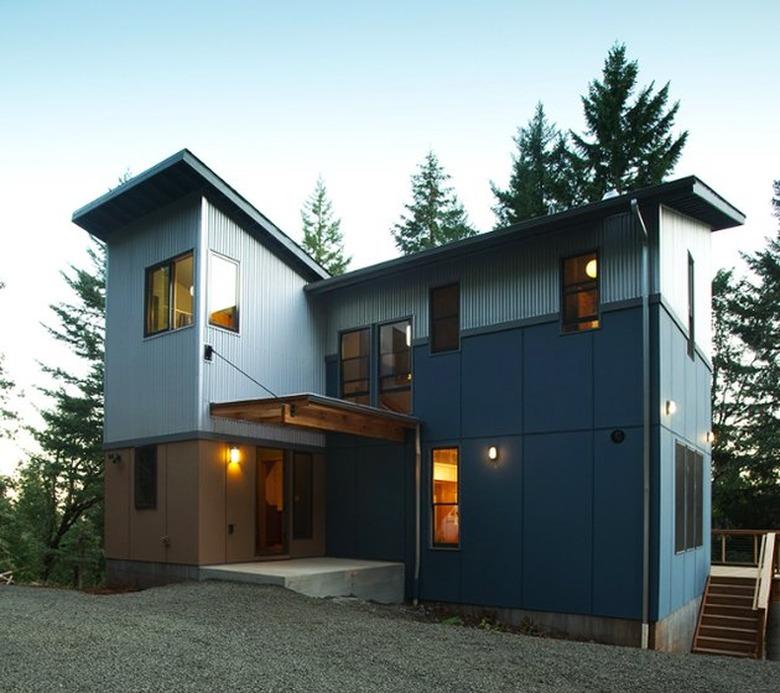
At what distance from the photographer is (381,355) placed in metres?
13.5

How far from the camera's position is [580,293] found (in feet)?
36.2

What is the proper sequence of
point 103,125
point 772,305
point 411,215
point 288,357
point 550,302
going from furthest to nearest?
point 411,215 < point 772,305 < point 103,125 < point 288,357 < point 550,302

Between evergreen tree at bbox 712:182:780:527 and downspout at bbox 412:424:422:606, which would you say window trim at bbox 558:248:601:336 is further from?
evergreen tree at bbox 712:182:780:527

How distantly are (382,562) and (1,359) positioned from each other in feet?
47.8

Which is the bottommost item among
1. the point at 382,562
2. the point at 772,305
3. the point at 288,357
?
the point at 382,562

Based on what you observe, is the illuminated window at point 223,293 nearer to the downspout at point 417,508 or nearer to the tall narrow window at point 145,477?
the tall narrow window at point 145,477

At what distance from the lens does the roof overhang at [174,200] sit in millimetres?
12172

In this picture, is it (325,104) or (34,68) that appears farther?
(325,104)

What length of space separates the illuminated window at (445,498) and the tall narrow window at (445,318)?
1.72m

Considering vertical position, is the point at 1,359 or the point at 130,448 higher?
the point at 1,359

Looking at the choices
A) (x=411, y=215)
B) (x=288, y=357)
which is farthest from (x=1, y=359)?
(x=411, y=215)

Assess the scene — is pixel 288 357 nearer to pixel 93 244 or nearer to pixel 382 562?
pixel 382 562

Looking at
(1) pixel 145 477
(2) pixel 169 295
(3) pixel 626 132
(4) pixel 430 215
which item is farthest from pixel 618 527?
(4) pixel 430 215

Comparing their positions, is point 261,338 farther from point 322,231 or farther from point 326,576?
point 322,231
